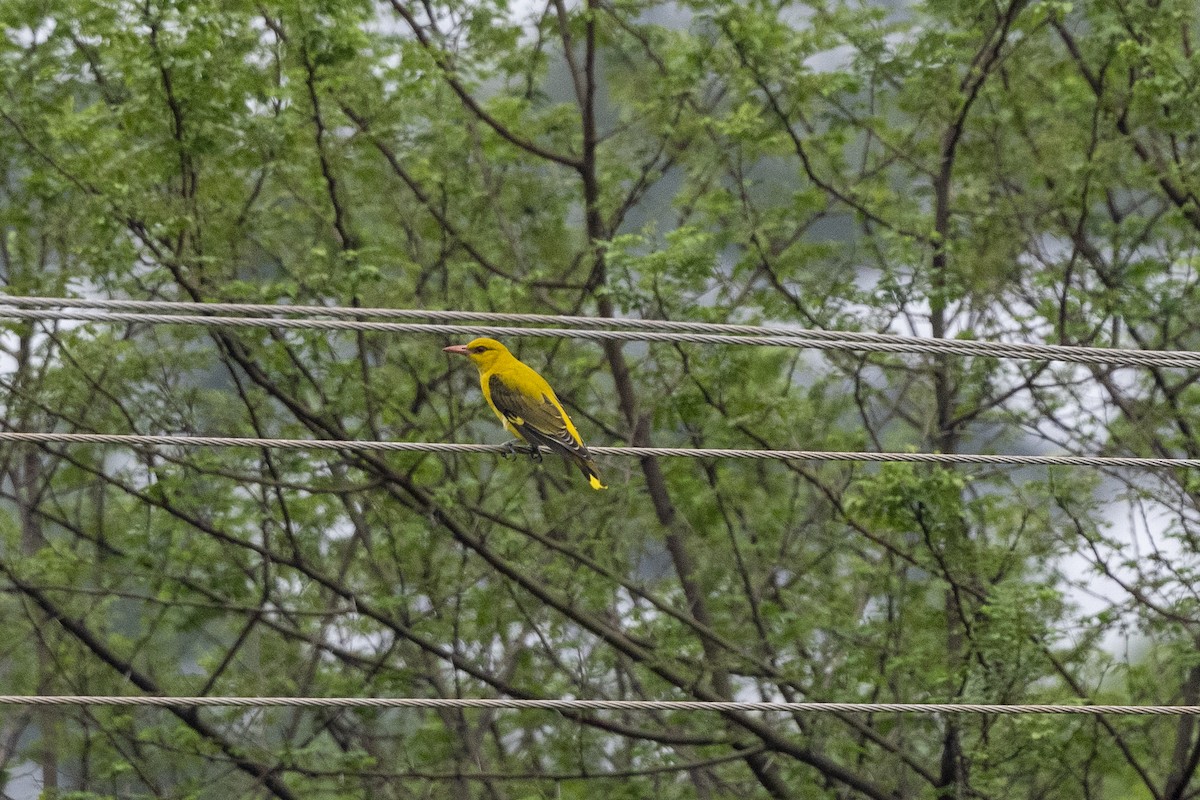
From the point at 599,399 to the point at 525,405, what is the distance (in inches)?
143

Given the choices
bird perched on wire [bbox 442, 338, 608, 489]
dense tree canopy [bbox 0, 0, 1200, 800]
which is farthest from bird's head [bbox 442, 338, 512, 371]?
dense tree canopy [bbox 0, 0, 1200, 800]

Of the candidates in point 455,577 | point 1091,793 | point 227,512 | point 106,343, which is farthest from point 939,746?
point 106,343

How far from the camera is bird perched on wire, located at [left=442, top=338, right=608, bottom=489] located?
22.4 feet

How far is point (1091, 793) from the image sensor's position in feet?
28.6

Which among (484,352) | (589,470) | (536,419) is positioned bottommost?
(589,470)

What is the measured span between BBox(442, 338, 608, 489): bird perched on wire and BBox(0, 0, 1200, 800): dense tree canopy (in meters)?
0.82

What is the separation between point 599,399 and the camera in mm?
10672

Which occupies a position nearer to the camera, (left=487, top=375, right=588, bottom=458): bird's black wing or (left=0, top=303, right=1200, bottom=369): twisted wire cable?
(left=0, top=303, right=1200, bottom=369): twisted wire cable

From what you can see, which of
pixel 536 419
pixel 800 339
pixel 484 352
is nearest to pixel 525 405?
pixel 536 419

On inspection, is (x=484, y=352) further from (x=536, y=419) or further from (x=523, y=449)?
(x=523, y=449)

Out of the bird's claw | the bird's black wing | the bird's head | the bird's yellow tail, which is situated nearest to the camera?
the bird's claw

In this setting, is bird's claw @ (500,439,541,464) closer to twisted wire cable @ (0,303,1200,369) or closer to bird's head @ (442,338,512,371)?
bird's head @ (442,338,512,371)

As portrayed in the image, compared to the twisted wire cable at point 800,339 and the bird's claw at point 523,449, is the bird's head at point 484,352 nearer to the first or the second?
the bird's claw at point 523,449

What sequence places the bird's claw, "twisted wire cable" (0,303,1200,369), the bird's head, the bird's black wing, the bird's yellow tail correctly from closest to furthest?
"twisted wire cable" (0,303,1200,369), the bird's claw, the bird's black wing, the bird's yellow tail, the bird's head
